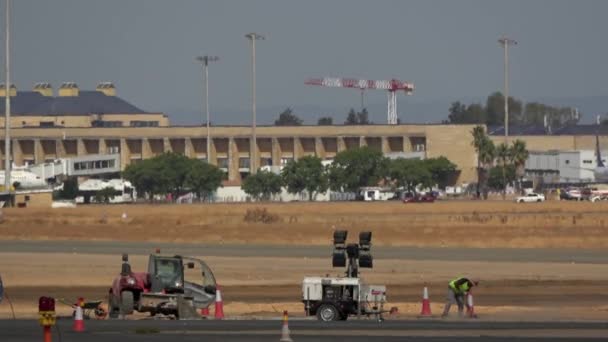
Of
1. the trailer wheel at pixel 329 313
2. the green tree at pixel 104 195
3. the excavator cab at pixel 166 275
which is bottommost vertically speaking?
the trailer wheel at pixel 329 313

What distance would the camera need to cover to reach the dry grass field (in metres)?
75.2

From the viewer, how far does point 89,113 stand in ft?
651

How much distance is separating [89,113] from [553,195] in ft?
255

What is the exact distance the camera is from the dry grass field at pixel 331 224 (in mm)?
75188

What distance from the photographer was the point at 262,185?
147 metres

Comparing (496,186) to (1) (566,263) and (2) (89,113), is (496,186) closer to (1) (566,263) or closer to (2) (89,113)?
(2) (89,113)

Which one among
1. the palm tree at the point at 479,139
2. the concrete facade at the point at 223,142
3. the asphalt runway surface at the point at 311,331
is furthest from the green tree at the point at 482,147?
the asphalt runway surface at the point at 311,331

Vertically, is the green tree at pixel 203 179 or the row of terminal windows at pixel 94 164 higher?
the row of terminal windows at pixel 94 164

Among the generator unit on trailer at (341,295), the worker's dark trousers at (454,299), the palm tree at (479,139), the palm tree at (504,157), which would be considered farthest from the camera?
the palm tree at (504,157)

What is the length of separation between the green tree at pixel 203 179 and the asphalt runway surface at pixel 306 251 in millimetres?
76214

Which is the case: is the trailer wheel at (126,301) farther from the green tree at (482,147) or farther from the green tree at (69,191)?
the green tree at (482,147)

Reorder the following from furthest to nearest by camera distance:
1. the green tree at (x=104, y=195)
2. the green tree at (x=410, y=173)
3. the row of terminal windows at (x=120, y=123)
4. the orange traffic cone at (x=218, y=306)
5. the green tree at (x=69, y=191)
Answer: the row of terminal windows at (x=120, y=123), the green tree at (x=410, y=173), the green tree at (x=69, y=191), the green tree at (x=104, y=195), the orange traffic cone at (x=218, y=306)

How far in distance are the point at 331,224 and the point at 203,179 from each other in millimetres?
63648

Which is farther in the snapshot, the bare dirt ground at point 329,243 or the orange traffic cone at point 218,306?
the bare dirt ground at point 329,243
